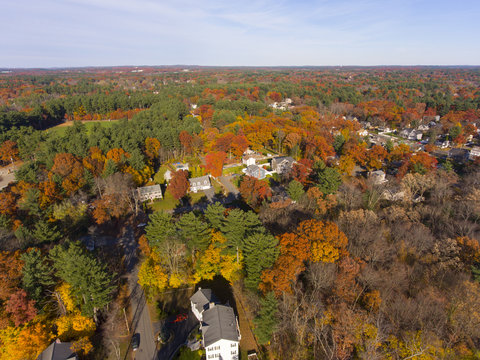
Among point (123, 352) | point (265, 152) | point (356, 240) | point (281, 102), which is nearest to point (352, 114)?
point (281, 102)

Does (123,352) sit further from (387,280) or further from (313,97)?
(313,97)

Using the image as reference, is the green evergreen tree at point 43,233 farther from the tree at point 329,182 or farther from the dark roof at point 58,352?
the tree at point 329,182

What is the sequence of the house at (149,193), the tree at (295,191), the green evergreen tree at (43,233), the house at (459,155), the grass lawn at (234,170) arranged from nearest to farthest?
the green evergreen tree at (43,233) < the tree at (295,191) < the house at (149,193) < the grass lawn at (234,170) < the house at (459,155)

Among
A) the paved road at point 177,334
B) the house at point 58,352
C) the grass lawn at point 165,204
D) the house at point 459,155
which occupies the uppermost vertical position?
the house at point 459,155

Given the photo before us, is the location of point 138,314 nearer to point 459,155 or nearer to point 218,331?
point 218,331

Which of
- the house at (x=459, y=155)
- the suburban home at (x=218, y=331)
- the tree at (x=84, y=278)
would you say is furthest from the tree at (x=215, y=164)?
the house at (x=459, y=155)

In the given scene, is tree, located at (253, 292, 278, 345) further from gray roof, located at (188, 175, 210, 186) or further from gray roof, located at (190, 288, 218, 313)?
gray roof, located at (188, 175, 210, 186)
